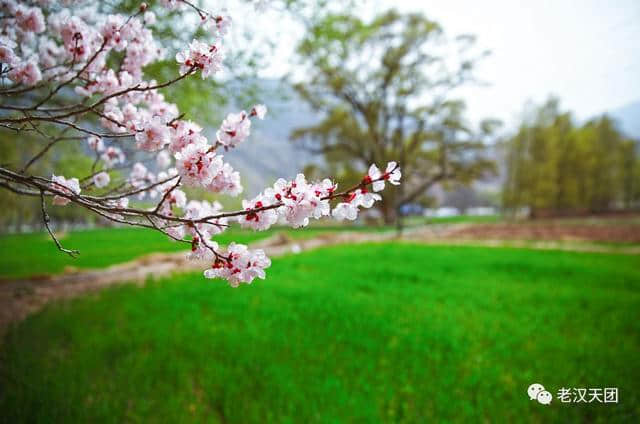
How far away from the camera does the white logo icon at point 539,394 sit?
98.8 inches

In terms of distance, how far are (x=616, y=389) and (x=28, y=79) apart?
14.6 feet

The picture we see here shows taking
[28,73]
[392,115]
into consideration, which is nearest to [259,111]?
[28,73]

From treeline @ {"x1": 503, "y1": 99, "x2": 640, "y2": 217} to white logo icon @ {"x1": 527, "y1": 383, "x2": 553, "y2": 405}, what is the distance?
31641 mm

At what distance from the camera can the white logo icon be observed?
251cm

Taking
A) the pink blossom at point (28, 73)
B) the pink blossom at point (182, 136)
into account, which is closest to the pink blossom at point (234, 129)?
the pink blossom at point (182, 136)

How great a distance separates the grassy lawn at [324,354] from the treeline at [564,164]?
1108 inches

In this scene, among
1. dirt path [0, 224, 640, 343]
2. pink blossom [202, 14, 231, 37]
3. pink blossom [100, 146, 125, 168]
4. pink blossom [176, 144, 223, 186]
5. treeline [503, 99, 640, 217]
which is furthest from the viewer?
treeline [503, 99, 640, 217]

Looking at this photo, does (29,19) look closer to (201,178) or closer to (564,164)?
(201,178)

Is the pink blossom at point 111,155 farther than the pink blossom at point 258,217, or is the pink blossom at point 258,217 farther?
the pink blossom at point 111,155

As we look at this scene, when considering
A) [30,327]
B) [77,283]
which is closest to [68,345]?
[30,327]

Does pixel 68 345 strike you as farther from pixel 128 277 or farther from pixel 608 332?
pixel 608 332

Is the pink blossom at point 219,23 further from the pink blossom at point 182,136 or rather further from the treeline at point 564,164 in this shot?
the treeline at point 564,164

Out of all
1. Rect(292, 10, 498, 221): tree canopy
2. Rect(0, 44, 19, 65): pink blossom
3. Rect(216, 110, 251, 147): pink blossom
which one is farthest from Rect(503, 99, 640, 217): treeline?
Rect(0, 44, 19, 65): pink blossom

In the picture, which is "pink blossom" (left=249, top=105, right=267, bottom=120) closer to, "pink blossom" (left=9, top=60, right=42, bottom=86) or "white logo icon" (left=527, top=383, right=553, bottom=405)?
"pink blossom" (left=9, top=60, right=42, bottom=86)
